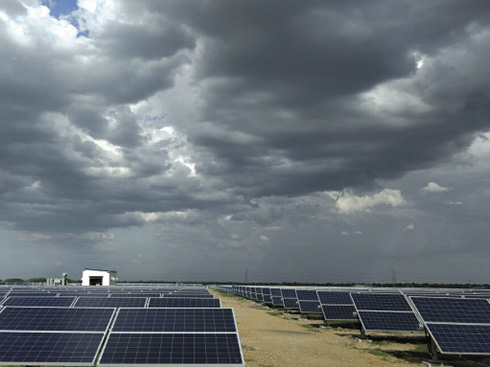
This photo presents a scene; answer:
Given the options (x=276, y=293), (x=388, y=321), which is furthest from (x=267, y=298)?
(x=388, y=321)

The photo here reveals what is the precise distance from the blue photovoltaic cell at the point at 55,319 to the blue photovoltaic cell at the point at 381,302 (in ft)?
56.4

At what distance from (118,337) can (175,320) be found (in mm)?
2389

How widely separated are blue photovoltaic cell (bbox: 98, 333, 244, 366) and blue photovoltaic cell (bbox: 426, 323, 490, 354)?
9.69m

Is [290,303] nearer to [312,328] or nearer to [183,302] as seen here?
[312,328]

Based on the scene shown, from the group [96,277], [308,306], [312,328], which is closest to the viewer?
[312,328]

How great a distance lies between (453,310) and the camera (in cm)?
2089

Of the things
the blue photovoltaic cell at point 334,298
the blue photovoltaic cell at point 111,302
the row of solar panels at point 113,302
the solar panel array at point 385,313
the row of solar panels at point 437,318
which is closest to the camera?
the row of solar panels at point 437,318

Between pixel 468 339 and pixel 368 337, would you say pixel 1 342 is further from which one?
pixel 368 337

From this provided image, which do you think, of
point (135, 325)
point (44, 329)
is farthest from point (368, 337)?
point (44, 329)

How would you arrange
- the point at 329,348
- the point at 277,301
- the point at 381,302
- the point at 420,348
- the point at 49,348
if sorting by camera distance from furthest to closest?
the point at 277,301 → the point at 381,302 → the point at 420,348 → the point at 329,348 → the point at 49,348

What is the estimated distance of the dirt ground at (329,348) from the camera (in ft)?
64.7

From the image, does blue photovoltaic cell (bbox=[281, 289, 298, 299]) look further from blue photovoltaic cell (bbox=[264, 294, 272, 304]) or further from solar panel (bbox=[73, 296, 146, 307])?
solar panel (bbox=[73, 296, 146, 307])

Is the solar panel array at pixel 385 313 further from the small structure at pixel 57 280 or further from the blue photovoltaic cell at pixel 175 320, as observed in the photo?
the small structure at pixel 57 280

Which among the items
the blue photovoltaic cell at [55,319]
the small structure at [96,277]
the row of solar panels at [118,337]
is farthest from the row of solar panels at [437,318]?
the small structure at [96,277]
